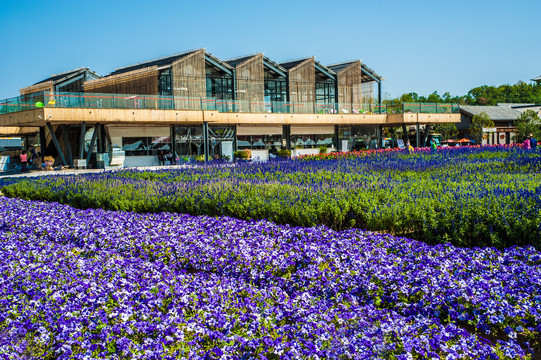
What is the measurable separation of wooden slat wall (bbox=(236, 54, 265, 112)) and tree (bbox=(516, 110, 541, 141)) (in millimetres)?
29446

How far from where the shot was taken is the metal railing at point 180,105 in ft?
86.9

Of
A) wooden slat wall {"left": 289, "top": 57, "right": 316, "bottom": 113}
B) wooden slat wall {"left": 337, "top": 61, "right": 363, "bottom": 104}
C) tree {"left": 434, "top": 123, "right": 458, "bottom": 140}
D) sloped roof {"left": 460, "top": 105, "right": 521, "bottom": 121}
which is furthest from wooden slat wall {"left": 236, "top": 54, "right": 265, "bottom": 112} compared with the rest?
sloped roof {"left": 460, "top": 105, "right": 521, "bottom": 121}

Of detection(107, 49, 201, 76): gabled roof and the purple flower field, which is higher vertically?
detection(107, 49, 201, 76): gabled roof

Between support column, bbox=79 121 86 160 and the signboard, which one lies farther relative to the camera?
the signboard

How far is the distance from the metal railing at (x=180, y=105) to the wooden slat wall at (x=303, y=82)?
271 cm

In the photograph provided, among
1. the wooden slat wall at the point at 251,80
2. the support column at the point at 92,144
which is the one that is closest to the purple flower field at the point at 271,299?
the support column at the point at 92,144

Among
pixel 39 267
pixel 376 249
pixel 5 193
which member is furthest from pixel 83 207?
pixel 376 249

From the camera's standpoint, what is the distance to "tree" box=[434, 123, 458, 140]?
183 feet

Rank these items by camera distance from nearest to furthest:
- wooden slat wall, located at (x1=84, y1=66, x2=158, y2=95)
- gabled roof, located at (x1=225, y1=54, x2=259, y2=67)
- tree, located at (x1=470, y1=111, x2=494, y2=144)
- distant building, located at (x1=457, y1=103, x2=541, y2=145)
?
wooden slat wall, located at (x1=84, y1=66, x2=158, y2=95), gabled roof, located at (x1=225, y1=54, x2=259, y2=67), tree, located at (x1=470, y1=111, x2=494, y2=144), distant building, located at (x1=457, y1=103, x2=541, y2=145)

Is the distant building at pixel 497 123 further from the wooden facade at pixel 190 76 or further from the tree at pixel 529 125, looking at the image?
the wooden facade at pixel 190 76

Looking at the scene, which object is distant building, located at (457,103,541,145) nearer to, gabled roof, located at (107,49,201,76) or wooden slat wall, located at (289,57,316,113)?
wooden slat wall, located at (289,57,316,113)

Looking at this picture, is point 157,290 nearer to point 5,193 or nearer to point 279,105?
point 5,193

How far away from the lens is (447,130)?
55906 millimetres

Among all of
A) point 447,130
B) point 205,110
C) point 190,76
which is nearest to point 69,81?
point 190,76
